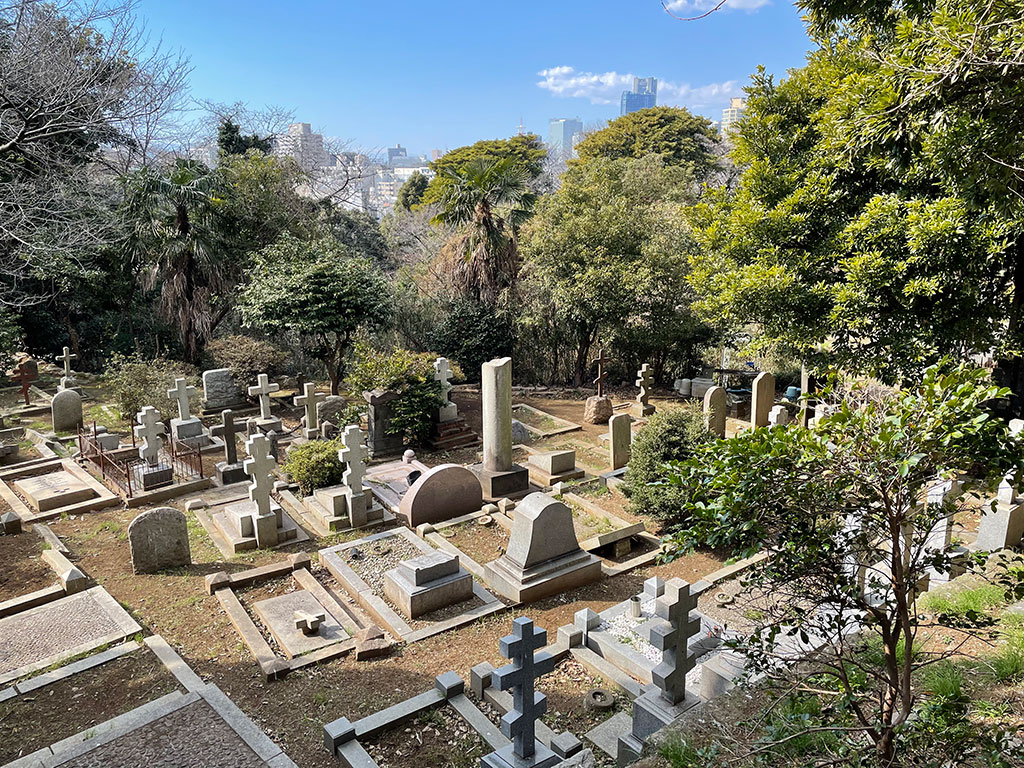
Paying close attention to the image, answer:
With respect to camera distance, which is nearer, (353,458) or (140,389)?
(353,458)

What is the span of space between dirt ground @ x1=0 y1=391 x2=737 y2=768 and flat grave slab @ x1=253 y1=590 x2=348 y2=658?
1.06ft

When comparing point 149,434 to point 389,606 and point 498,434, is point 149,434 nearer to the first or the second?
point 498,434

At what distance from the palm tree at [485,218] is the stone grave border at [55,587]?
12741 millimetres

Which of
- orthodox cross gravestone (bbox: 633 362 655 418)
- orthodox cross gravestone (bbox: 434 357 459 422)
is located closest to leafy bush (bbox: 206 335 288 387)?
orthodox cross gravestone (bbox: 434 357 459 422)

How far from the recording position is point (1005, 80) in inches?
199

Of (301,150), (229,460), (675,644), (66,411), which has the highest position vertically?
(301,150)

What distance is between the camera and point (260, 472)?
9453mm

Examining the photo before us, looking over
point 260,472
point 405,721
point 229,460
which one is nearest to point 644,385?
point 229,460

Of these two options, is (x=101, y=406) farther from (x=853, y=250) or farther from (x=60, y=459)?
(x=853, y=250)

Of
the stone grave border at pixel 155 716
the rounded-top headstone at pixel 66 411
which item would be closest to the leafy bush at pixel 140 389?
the rounded-top headstone at pixel 66 411

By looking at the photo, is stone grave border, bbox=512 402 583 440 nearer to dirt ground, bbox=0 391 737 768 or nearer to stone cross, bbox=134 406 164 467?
dirt ground, bbox=0 391 737 768

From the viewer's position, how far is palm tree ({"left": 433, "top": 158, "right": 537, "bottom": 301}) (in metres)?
18.5

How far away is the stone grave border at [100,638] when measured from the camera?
6379 millimetres

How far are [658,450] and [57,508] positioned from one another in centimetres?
916
